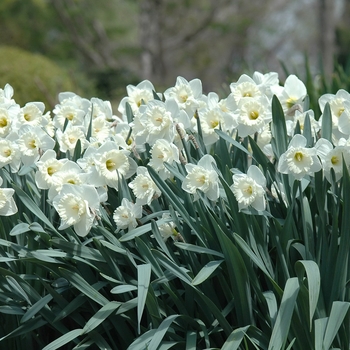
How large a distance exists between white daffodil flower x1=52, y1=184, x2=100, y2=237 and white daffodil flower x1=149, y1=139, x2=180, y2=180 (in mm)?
214

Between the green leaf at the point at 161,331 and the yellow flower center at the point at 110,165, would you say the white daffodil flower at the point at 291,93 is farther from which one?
the green leaf at the point at 161,331

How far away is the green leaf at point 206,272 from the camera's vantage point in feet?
4.52

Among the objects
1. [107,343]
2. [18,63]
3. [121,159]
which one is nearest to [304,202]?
[121,159]

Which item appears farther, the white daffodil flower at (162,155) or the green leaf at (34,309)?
the white daffodil flower at (162,155)

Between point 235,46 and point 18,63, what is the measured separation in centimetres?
1115

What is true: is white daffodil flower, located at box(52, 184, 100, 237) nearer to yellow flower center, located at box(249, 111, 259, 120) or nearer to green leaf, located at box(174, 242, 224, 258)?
green leaf, located at box(174, 242, 224, 258)

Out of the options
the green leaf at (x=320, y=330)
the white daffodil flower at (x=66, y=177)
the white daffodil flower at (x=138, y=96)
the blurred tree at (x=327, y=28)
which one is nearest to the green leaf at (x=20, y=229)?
the white daffodil flower at (x=66, y=177)

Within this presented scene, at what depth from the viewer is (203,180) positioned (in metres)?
1.52

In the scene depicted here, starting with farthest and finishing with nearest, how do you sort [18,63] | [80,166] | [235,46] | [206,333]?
[235,46] → [18,63] → [80,166] → [206,333]

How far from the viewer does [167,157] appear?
64.0 inches

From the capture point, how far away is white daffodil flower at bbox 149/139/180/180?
163 centimetres

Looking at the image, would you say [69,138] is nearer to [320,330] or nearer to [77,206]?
[77,206]

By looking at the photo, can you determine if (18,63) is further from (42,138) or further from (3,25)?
(3,25)

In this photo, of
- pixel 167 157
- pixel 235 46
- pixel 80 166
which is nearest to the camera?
pixel 167 157
